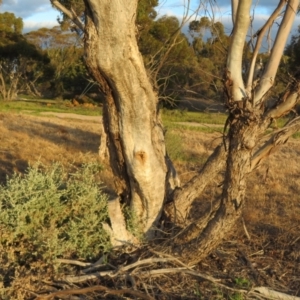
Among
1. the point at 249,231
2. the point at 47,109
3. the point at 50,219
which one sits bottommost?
the point at 47,109

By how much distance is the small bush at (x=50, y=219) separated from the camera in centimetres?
469

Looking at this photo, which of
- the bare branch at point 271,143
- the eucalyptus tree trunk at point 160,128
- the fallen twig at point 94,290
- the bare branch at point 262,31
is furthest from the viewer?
the bare branch at point 271,143

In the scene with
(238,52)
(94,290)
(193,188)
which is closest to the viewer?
(94,290)

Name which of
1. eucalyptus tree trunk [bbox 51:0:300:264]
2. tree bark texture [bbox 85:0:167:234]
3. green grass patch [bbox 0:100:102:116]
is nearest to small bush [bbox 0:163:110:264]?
eucalyptus tree trunk [bbox 51:0:300:264]

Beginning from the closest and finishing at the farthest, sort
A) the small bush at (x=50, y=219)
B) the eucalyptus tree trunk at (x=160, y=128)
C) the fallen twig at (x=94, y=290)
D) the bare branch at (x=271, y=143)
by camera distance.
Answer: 1. the fallen twig at (x=94, y=290)
2. the eucalyptus tree trunk at (x=160, y=128)
3. the small bush at (x=50, y=219)
4. the bare branch at (x=271, y=143)

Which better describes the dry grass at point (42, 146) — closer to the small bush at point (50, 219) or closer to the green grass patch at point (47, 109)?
the small bush at point (50, 219)

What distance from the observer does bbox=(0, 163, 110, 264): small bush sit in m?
4.69

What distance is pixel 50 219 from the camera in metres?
4.97

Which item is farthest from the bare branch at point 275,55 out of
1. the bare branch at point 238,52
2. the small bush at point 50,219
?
the small bush at point 50,219

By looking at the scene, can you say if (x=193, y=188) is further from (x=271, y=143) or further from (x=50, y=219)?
(x=50, y=219)

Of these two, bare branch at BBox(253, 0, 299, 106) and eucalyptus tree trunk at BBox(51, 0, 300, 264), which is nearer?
eucalyptus tree trunk at BBox(51, 0, 300, 264)

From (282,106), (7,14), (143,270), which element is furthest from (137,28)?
(7,14)

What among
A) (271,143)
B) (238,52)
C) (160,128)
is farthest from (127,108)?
(271,143)

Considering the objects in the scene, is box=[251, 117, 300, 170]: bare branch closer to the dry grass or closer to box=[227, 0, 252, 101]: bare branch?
box=[227, 0, 252, 101]: bare branch
